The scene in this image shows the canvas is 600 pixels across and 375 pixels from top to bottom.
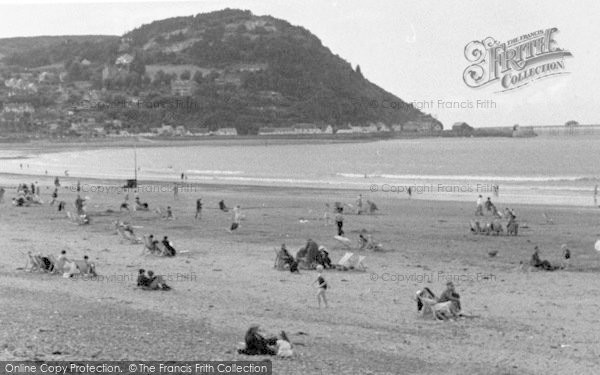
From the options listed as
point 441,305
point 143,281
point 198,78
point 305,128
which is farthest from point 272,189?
point 198,78

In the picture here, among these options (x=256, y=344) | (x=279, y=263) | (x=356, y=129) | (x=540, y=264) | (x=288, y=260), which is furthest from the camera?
(x=356, y=129)

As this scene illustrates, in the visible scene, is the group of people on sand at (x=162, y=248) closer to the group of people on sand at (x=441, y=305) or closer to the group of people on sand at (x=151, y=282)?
the group of people on sand at (x=151, y=282)

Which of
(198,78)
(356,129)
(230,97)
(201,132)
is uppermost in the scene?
(198,78)

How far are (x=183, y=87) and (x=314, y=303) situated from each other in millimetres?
172908

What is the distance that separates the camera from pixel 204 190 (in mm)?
39469

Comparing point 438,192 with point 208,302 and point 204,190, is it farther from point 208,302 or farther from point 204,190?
point 208,302

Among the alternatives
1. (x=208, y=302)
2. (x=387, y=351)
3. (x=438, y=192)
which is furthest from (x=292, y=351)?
(x=438, y=192)

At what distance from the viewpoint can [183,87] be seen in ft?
594

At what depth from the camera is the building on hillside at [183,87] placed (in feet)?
585

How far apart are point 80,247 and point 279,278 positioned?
597 centimetres

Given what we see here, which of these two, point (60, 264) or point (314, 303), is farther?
point (60, 264)

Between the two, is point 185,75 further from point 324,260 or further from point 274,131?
point 324,260

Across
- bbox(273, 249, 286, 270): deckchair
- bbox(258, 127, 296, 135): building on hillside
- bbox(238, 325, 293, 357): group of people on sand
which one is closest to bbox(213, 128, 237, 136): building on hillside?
bbox(258, 127, 296, 135): building on hillside

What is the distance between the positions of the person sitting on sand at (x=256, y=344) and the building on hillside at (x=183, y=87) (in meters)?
170
